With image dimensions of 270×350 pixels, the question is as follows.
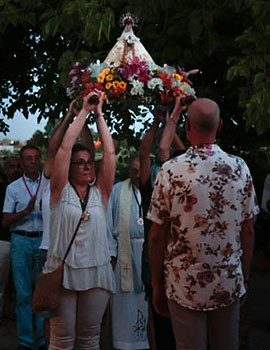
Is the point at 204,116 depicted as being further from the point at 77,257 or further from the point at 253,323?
the point at 253,323

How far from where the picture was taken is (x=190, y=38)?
766cm

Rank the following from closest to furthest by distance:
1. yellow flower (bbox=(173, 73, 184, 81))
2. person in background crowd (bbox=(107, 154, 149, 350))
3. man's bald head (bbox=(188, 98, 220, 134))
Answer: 1. man's bald head (bbox=(188, 98, 220, 134))
2. yellow flower (bbox=(173, 73, 184, 81))
3. person in background crowd (bbox=(107, 154, 149, 350))

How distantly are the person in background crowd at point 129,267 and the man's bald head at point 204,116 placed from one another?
8.39 feet

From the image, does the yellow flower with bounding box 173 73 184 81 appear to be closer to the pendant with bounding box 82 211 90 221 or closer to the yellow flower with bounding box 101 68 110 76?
the yellow flower with bounding box 101 68 110 76

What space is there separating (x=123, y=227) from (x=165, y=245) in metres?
2.55

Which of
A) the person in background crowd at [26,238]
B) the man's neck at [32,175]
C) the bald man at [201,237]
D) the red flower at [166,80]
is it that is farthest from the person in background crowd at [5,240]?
the bald man at [201,237]

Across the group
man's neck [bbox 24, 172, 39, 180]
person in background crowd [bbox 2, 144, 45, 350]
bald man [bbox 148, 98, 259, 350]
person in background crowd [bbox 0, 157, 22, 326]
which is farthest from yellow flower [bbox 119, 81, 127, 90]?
person in background crowd [bbox 0, 157, 22, 326]

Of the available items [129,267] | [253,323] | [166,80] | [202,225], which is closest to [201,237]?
[202,225]

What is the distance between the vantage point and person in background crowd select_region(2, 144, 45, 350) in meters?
6.36

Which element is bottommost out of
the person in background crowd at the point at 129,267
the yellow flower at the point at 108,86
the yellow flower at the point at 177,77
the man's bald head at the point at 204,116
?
the person in background crowd at the point at 129,267

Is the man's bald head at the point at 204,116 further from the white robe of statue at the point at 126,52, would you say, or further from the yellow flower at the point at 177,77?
the white robe of statue at the point at 126,52

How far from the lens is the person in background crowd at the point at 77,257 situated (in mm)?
4320

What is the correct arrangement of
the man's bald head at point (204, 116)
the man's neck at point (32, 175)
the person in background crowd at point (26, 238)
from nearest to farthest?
the man's bald head at point (204, 116)
the person in background crowd at point (26, 238)
the man's neck at point (32, 175)

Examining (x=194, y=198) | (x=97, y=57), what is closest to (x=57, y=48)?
(x=97, y=57)
